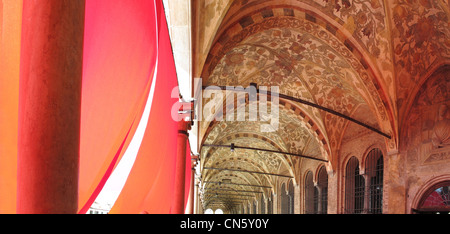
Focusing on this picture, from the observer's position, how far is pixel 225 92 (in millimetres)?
14086

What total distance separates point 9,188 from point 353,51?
1101cm

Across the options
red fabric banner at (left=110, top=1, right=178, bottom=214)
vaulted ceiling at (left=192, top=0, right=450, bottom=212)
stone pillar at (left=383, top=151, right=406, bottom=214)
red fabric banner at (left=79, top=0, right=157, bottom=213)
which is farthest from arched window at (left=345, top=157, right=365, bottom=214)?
red fabric banner at (left=79, top=0, right=157, bottom=213)

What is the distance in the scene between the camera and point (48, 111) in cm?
153

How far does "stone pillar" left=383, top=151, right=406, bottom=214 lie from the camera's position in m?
12.0

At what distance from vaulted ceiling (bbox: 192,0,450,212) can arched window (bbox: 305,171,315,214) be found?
4.68 metres

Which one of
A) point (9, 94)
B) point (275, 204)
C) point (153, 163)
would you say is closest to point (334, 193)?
point (275, 204)

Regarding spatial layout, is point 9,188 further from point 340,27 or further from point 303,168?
point 303,168

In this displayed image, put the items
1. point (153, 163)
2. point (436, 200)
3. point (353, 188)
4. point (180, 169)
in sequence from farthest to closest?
point (353, 188)
point (436, 200)
point (180, 169)
point (153, 163)

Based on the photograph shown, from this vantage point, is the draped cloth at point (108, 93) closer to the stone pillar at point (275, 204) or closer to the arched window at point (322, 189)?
the arched window at point (322, 189)

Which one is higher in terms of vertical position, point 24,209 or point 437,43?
point 437,43

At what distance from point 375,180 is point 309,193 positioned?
7.32 meters

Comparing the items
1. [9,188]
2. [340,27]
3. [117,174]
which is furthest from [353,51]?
[9,188]

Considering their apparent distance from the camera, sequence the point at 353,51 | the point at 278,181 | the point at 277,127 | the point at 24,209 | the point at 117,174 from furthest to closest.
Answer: the point at 278,181, the point at 277,127, the point at 353,51, the point at 117,174, the point at 24,209

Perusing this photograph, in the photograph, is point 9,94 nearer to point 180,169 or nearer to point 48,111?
point 48,111
